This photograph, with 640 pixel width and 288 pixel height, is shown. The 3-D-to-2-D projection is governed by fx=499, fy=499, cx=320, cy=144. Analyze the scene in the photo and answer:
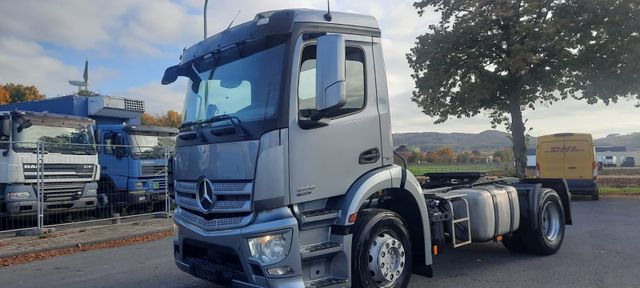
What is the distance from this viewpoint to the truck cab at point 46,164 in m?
11.2

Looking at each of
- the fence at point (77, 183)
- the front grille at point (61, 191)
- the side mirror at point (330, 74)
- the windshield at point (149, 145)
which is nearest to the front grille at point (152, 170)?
the fence at point (77, 183)

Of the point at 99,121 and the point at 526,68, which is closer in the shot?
the point at 99,121

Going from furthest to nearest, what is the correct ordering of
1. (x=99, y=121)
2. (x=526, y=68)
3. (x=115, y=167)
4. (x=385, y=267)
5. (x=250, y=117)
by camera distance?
(x=526, y=68), (x=99, y=121), (x=115, y=167), (x=385, y=267), (x=250, y=117)

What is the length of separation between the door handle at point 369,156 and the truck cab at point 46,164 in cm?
912

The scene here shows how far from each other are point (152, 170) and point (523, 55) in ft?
48.9

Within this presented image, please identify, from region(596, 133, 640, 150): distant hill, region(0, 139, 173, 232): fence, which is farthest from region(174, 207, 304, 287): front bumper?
region(596, 133, 640, 150): distant hill

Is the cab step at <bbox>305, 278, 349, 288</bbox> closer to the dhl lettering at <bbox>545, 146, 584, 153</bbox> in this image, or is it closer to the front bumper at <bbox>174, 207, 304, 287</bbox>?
the front bumper at <bbox>174, 207, 304, 287</bbox>

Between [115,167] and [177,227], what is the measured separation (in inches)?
418

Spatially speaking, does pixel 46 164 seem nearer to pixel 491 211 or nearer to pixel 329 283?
pixel 329 283

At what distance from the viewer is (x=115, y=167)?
584 inches

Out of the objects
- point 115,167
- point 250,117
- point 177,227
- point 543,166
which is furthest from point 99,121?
point 543,166

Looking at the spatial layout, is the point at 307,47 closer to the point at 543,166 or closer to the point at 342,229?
the point at 342,229

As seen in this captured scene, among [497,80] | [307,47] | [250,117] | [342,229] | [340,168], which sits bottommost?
[342,229]

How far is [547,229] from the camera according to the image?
8.04m
